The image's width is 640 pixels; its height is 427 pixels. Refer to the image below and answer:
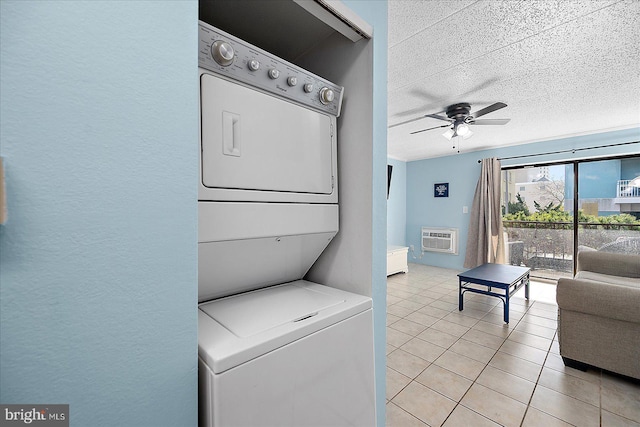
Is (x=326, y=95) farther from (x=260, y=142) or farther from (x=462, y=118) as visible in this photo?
(x=462, y=118)

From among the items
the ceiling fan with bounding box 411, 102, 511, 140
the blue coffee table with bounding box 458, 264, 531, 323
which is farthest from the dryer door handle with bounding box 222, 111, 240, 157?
the blue coffee table with bounding box 458, 264, 531, 323

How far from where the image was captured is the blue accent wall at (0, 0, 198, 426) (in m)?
0.41

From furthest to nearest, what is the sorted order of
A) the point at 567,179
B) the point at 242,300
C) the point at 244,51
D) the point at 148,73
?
the point at 567,179 → the point at 242,300 → the point at 244,51 → the point at 148,73

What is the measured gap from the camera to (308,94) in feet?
3.32

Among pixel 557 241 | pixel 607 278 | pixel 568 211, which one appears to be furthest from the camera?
pixel 557 241

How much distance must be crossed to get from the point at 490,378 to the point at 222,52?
2.72m

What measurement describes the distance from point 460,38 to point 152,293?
2288 millimetres

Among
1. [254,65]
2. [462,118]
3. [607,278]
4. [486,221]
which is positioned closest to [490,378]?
[607,278]

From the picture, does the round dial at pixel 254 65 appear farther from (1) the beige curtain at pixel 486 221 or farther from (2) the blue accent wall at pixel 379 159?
(1) the beige curtain at pixel 486 221

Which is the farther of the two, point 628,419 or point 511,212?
point 511,212

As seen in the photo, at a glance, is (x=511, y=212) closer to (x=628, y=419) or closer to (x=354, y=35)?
(x=628, y=419)

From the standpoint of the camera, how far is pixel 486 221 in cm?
511

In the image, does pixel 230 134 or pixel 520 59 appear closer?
pixel 230 134

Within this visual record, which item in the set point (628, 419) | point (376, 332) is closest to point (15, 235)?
point (376, 332)
